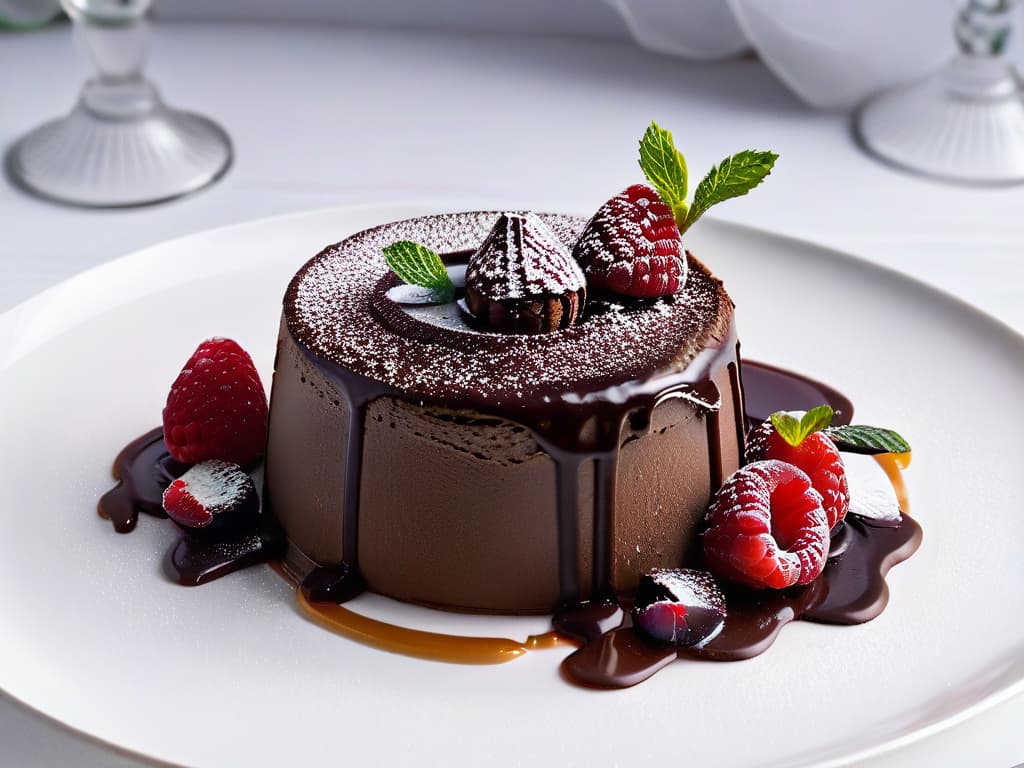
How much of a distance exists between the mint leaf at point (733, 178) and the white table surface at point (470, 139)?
0.71m

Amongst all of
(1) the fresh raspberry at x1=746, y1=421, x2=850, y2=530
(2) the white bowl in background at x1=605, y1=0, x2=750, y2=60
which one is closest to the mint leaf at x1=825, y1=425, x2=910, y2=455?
(1) the fresh raspberry at x1=746, y1=421, x2=850, y2=530

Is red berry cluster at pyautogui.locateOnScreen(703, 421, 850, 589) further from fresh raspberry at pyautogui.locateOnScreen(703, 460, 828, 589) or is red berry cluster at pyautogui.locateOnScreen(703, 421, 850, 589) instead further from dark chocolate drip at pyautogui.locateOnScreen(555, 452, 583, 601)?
dark chocolate drip at pyautogui.locateOnScreen(555, 452, 583, 601)

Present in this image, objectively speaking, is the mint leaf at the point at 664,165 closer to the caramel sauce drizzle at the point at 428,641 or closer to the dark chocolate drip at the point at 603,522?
the dark chocolate drip at the point at 603,522

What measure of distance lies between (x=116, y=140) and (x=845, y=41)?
173 centimetres

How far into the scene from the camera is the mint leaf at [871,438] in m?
1.98

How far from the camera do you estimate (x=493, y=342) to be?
6.00ft

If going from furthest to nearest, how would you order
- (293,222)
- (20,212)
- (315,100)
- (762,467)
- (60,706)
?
(315,100) → (20,212) → (293,222) → (762,467) → (60,706)

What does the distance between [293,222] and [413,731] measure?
1257 mm

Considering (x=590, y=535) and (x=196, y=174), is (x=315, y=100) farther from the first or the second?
(x=590, y=535)

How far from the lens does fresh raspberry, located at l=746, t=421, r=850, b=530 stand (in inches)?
76.4

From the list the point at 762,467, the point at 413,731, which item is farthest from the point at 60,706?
the point at 762,467

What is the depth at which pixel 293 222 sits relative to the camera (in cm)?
265

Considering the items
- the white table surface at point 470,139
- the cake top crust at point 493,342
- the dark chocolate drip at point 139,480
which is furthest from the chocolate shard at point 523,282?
the white table surface at point 470,139

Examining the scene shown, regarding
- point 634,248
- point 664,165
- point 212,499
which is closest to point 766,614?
point 634,248
